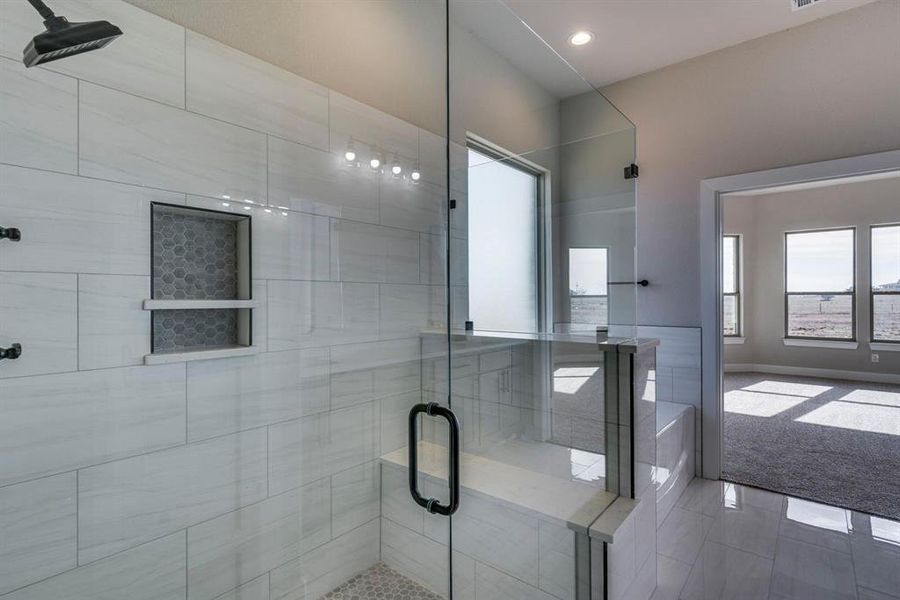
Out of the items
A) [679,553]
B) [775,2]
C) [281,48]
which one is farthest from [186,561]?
[775,2]

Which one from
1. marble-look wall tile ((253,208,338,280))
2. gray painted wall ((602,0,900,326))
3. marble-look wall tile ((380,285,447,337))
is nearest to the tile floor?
gray painted wall ((602,0,900,326))

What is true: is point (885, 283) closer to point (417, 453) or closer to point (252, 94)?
point (417, 453)

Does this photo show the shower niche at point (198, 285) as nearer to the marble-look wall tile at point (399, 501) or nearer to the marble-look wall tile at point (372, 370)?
the marble-look wall tile at point (372, 370)

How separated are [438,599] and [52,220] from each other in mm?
1714

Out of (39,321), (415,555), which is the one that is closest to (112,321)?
(39,321)

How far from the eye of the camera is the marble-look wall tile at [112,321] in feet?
3.37

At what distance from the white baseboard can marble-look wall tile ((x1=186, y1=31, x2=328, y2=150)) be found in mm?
6545

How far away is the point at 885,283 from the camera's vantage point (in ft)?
16.4

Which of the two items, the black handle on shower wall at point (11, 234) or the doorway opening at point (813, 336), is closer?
the black handle on shower wall at point (11, 234)

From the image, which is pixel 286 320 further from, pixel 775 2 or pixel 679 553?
pixel 775 2

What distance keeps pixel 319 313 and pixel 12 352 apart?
0.78 metres

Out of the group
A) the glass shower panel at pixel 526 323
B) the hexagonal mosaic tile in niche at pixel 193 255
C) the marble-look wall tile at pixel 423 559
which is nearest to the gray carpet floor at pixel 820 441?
the glass shower panel at pixel 526 323

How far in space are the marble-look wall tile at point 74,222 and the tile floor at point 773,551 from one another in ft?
7.58

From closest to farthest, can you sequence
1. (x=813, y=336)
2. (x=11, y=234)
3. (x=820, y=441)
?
(x=11, y=234) → (x=820, y=441) → (x=813, y=336)
